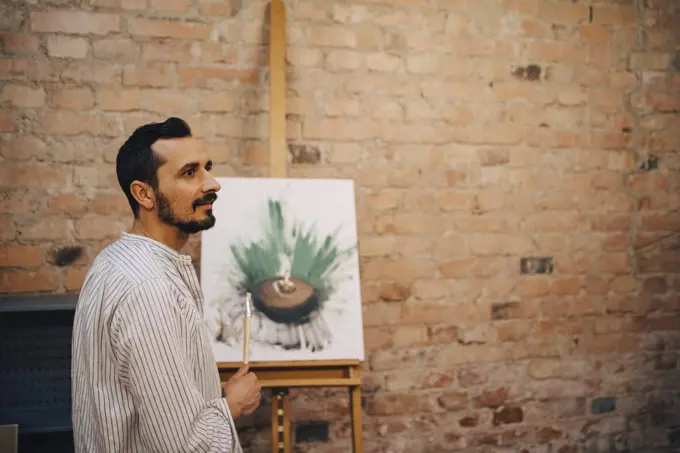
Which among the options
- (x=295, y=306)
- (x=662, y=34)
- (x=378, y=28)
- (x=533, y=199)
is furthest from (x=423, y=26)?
(x=295, y=306)

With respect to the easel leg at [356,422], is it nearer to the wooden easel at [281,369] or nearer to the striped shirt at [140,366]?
the wooden easel at [281,369]

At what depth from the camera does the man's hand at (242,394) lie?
129 cm

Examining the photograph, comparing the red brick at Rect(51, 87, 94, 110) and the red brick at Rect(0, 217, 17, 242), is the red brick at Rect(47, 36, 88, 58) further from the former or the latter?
the red brick at Rect(0, 217, 17, 242)

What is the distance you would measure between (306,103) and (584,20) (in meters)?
1.21

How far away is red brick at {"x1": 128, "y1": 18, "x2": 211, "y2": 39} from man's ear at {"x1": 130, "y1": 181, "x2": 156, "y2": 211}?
3.35ft

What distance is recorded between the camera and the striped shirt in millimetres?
1065

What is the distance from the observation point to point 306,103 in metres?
2.15

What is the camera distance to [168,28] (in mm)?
2064

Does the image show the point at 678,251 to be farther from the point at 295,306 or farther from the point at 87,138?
the point at 87,138

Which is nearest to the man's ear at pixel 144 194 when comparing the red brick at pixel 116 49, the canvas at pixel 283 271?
the canvas at pixel 283 271

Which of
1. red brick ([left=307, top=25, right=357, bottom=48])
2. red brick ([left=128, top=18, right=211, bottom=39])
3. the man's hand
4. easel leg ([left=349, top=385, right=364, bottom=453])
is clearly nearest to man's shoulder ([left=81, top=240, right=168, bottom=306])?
the man's hand

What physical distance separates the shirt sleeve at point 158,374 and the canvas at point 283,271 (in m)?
0.69

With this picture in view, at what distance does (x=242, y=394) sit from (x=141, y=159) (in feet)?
1.87

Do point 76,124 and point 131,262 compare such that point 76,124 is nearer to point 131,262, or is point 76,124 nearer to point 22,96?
point 22,96
